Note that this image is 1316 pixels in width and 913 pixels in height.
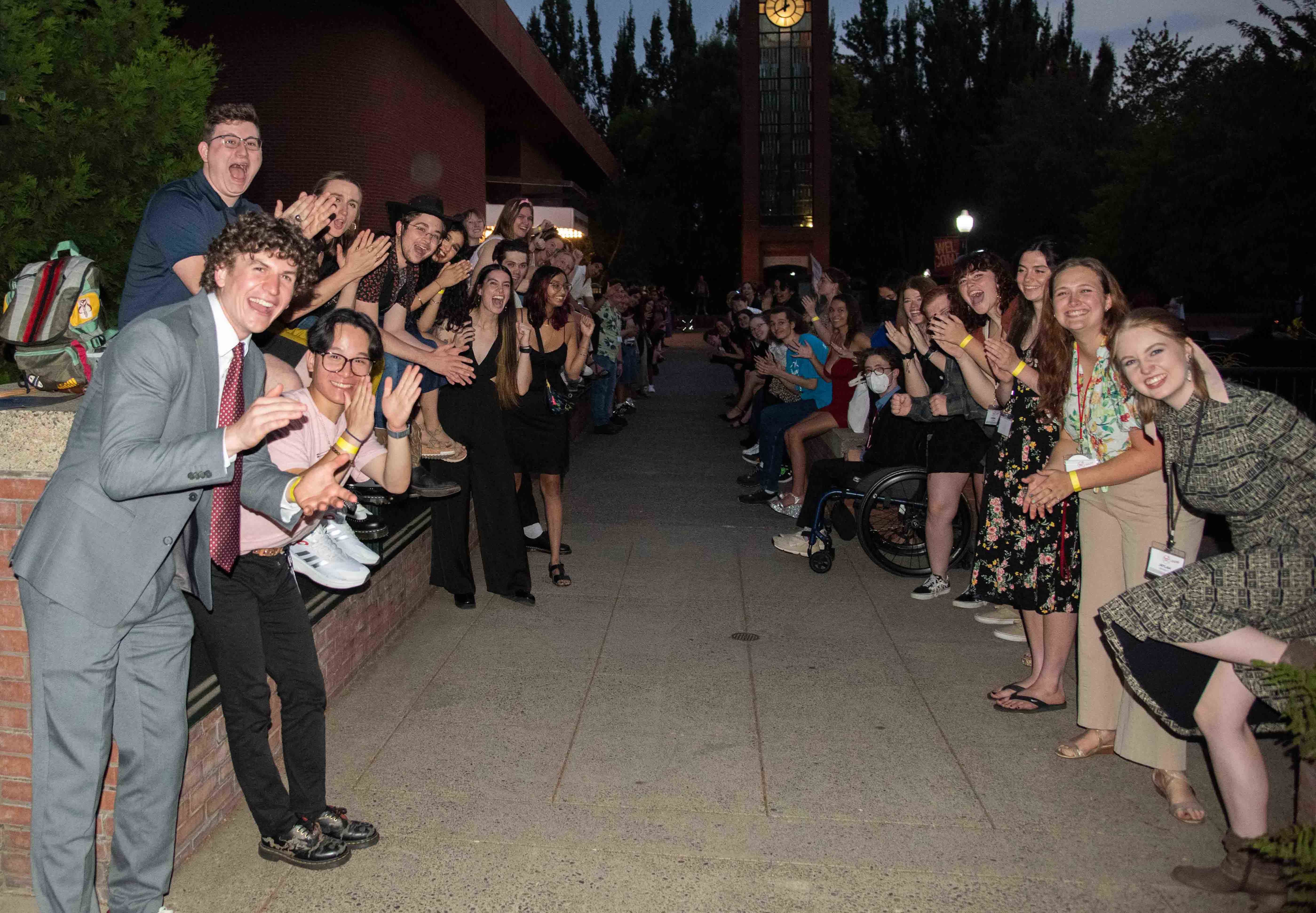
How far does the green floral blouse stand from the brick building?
42.5 feet

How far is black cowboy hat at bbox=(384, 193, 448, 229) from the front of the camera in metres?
6.02

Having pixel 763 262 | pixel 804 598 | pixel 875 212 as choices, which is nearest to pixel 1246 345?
pixel 804 598

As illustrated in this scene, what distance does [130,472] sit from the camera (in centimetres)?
277

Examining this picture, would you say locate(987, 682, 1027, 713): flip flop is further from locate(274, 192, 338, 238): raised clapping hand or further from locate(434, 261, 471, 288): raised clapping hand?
locate(274, 192, 338, 238): raised clapping hand

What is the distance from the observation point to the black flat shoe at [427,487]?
5.92m

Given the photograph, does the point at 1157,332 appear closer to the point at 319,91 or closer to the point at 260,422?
the point at 260,422

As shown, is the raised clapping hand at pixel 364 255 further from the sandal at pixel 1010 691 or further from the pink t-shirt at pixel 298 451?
the sandal at pixel 1010 691

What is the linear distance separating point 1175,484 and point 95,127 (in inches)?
275

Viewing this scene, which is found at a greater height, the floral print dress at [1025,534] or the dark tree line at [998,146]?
the dark tree line at [998,146]

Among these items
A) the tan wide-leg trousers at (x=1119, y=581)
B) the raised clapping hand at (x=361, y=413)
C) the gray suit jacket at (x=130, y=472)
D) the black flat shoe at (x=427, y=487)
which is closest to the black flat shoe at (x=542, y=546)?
the black flat shoe at (x=427, y=487)

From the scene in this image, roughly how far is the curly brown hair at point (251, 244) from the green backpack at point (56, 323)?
1.50 m

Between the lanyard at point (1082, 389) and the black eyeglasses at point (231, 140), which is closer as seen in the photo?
the black eyeglasses at point (231, 140)

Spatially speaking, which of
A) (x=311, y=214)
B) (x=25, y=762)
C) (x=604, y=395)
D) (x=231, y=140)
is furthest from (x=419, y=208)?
(x=604, y=395)

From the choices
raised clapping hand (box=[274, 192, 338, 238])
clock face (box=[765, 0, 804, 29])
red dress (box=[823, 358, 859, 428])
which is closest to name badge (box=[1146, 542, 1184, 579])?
raised clapping hand (box=[274, 192, 338, 238])
